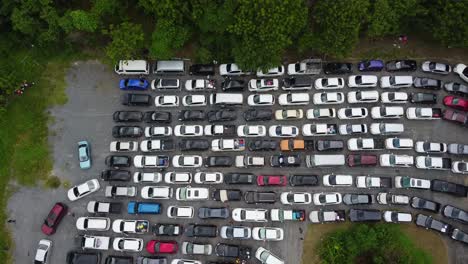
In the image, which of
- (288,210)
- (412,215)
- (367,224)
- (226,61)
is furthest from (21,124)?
(412,215)

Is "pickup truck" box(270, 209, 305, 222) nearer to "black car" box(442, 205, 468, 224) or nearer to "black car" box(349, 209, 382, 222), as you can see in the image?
"black car" box(349, 209, 382, 222)

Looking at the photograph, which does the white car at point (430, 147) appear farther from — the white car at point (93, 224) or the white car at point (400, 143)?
the white car at point (93, 224)

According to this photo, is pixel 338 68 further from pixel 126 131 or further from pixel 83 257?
pixel 83 257

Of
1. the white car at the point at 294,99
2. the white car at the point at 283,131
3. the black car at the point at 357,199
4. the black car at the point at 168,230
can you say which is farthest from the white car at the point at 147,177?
the black car at the point at 357,199

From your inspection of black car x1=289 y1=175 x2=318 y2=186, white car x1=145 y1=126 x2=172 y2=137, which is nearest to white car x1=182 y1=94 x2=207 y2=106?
white car x1=145 y1=126 x2=172 y2=137

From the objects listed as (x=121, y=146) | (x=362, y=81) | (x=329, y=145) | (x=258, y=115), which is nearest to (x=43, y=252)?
(x=121, y=146)
